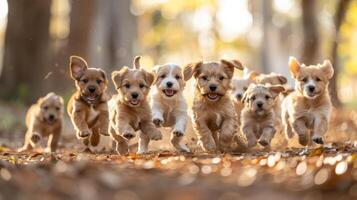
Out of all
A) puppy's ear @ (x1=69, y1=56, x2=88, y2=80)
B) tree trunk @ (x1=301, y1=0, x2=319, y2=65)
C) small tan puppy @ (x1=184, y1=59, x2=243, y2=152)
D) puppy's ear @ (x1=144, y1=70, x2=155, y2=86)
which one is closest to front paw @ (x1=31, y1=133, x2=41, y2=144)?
puppy's ear @ (x1=69, y1=56, x2=88, y2=80)

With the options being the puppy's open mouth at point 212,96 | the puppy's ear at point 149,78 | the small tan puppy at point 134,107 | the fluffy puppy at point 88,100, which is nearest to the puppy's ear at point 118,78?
the small tan puppy at point 134,107

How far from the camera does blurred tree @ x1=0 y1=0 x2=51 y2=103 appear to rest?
21672 millimetres

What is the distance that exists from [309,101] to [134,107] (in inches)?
105

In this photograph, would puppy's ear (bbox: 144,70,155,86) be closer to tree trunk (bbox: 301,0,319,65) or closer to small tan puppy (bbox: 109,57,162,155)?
small tan puppy (bbox: 109,57,162,155)

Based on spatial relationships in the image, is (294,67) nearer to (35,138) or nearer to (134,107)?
(134,107)

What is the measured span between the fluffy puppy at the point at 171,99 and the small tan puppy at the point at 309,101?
1704 mm

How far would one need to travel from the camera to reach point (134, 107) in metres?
10.2

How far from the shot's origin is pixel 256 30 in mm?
44406

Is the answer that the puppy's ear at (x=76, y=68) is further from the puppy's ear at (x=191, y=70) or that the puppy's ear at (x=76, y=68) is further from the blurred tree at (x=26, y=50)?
the blurred tree at (x=26, y=50)

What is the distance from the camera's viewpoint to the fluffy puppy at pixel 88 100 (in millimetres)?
10953

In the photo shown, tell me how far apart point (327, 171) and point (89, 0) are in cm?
1789

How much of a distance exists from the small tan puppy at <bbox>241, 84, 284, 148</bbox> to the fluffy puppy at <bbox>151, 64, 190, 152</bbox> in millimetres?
918

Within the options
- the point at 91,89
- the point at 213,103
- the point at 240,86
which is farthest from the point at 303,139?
the point at 91,89

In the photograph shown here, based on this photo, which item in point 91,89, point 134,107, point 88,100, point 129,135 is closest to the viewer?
point 129,135
